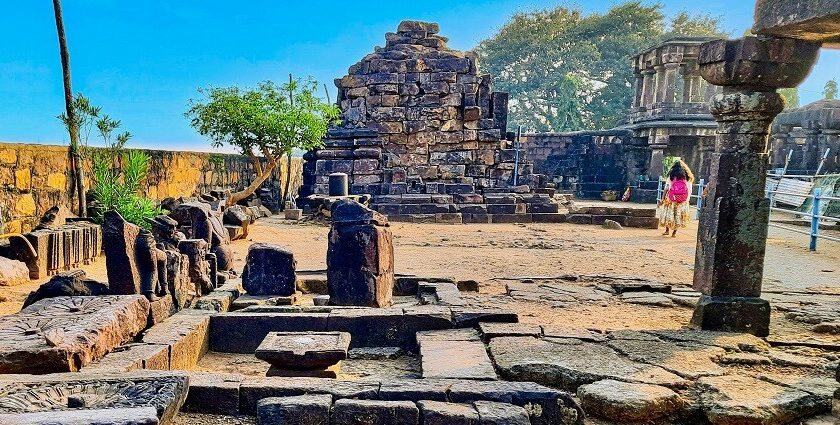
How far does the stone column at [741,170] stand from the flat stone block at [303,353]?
307 centimetres

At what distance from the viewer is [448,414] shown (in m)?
3.14

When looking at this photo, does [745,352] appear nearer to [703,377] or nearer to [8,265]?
[703,377]

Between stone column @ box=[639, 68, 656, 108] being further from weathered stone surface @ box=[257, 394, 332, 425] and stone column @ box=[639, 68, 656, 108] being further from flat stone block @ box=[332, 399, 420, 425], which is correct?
weathered stone surface @ box=[257, 394, 332, 425]

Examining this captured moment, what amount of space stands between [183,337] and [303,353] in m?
1.07

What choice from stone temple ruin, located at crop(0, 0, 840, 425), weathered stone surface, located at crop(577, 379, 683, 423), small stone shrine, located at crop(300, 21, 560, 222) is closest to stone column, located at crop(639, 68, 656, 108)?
small stone shrine, located at crop(300, 21, 560, 222)

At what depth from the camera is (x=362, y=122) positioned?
62.0ft

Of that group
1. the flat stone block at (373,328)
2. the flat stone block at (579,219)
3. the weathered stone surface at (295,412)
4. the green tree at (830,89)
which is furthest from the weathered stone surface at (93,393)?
the green tree at (830,89)

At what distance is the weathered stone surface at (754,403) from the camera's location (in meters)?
3.29

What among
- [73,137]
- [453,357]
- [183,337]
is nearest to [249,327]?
[183,337]

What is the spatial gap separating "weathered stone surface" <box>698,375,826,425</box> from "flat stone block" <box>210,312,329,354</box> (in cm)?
290

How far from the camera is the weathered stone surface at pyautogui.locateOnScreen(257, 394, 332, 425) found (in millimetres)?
3207

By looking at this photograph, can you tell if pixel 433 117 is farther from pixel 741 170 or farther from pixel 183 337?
pixel 183 337

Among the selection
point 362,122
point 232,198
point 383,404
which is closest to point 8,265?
point 383,404

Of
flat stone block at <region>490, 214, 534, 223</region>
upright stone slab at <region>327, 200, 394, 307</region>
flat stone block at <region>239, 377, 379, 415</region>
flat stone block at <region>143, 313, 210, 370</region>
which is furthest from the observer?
flat stone block at <region>490, 214, 534, 223</region>
